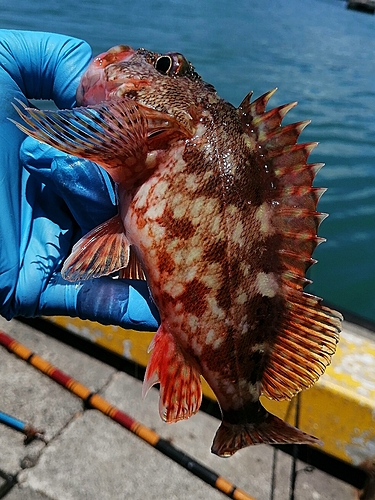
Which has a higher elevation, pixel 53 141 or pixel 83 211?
pixel 53 141

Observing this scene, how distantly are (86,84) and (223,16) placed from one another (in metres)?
27.0

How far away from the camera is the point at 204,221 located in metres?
1.51

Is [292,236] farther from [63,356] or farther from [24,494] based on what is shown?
[63,356]

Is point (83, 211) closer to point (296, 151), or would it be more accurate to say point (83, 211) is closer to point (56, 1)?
point (296, 151)

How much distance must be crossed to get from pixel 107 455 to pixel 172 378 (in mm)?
1603

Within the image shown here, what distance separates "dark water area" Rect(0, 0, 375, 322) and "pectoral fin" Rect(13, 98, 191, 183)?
4231mm

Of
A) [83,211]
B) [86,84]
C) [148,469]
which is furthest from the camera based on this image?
[148,469]

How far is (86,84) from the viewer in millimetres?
1728

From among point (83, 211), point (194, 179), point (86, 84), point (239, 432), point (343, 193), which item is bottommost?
point (343, 193)

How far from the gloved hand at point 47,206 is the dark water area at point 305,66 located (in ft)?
12.2

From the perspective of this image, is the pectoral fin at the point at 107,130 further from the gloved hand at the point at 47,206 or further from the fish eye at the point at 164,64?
the gloved hand at the point at 47,206

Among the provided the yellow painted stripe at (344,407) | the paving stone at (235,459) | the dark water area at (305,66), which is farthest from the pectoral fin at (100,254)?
the dark water area at (305,66)

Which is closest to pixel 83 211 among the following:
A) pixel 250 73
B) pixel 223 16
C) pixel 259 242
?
pixel 259 242

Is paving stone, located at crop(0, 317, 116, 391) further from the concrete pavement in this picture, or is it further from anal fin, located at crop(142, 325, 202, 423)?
anal fin, located at crop(142, 325, 202, 423)
